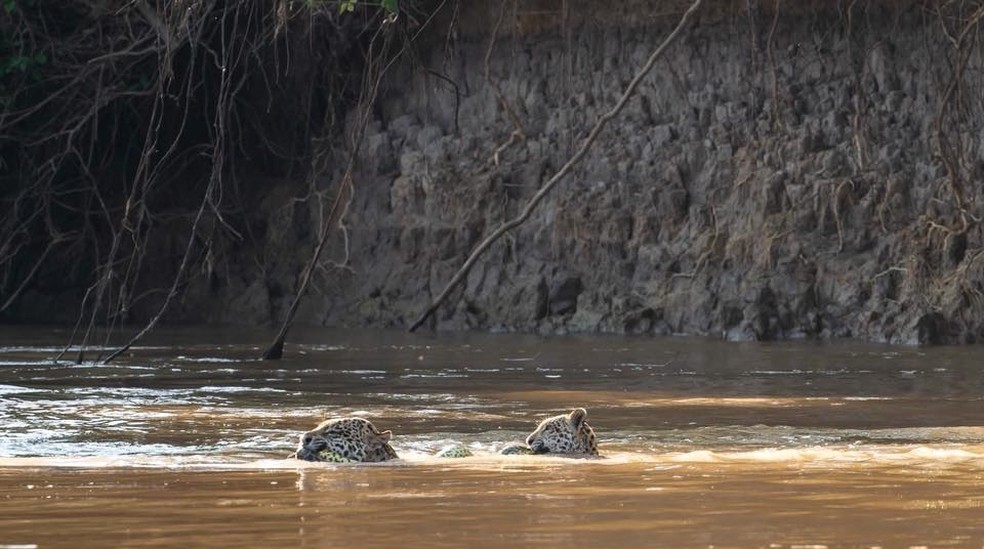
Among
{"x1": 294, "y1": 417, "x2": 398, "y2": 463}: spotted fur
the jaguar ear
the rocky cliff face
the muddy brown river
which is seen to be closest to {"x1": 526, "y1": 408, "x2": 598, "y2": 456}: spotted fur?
the jaguar ear

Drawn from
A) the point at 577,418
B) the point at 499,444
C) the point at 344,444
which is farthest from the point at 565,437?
the point at 344,444

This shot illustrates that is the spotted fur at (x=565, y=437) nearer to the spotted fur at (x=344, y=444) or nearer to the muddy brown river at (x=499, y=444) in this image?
the muddy brown river at (x=499, y=444)

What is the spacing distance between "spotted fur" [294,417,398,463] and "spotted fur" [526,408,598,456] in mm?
716

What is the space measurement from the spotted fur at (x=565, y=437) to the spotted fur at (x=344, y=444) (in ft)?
2.35

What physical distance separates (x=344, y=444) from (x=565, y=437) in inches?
41.1

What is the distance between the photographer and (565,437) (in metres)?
8.30

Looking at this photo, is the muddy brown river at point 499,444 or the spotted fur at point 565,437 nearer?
the muddy brown river at point 499,444

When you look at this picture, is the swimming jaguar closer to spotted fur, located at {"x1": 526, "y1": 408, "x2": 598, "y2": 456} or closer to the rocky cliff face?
spotted fur, located at {"x1": 526, "y1": 408, "x2": 598, "y2": 456}

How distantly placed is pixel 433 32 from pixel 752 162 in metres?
4.73

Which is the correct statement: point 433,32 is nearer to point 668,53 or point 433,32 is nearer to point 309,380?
point 668,53

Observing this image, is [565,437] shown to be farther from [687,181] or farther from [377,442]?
[687,181]

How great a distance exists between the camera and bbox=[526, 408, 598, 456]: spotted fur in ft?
27.0

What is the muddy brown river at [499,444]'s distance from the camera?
5.65 metres

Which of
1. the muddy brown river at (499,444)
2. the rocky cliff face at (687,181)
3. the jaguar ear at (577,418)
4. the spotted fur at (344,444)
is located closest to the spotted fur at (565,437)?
the jaguar ear at (577,418)
